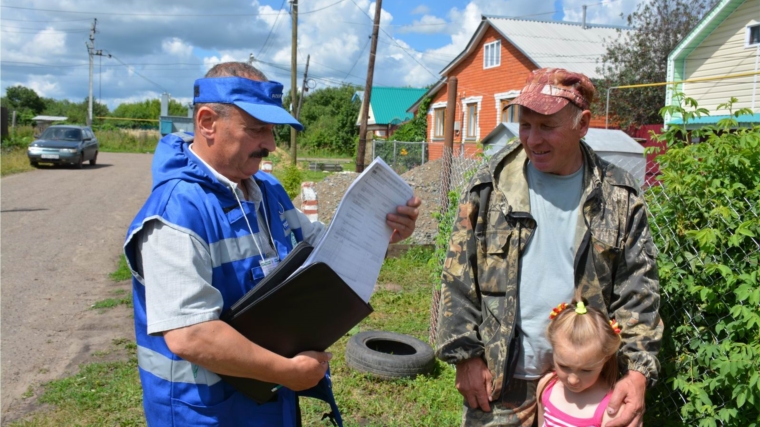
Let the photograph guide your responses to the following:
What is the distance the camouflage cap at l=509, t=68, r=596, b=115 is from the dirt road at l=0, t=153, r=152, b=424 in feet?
13.3

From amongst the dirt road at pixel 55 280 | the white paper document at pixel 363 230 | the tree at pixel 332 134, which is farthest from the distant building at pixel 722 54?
the tree at pixel 332 134

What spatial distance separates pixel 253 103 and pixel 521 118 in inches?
41.2

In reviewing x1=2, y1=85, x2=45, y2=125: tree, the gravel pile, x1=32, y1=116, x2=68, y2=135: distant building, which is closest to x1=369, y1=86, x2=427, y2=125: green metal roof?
x1=32, y1=116, x2=68, y2=135: distant building

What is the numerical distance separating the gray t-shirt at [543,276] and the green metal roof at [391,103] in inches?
1808

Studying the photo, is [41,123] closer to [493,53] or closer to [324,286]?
[493,53]

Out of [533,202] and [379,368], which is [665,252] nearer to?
[533,202]

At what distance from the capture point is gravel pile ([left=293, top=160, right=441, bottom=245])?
10.5 m

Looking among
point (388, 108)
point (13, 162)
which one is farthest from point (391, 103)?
point (13, 162)

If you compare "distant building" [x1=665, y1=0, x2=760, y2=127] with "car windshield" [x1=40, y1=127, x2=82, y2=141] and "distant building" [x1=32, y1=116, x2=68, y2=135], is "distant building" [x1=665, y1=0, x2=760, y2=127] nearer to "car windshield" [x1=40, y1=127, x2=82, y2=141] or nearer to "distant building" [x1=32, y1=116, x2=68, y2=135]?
"car windshield" [x1=40, y1=127, x2=82, y2=141]

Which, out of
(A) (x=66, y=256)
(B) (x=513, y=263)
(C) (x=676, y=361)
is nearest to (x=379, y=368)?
(C) (x=676, y=361)

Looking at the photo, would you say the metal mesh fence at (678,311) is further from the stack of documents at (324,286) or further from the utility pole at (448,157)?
the utility pole at (448,157)

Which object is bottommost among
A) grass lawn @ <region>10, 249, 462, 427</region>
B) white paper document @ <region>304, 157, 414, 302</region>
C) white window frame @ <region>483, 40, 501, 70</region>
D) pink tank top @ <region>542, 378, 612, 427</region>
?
grass lawn @ <region>10, 249, 462, 427</region>

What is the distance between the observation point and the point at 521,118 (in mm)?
2334

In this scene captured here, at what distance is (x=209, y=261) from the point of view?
5.82ft
